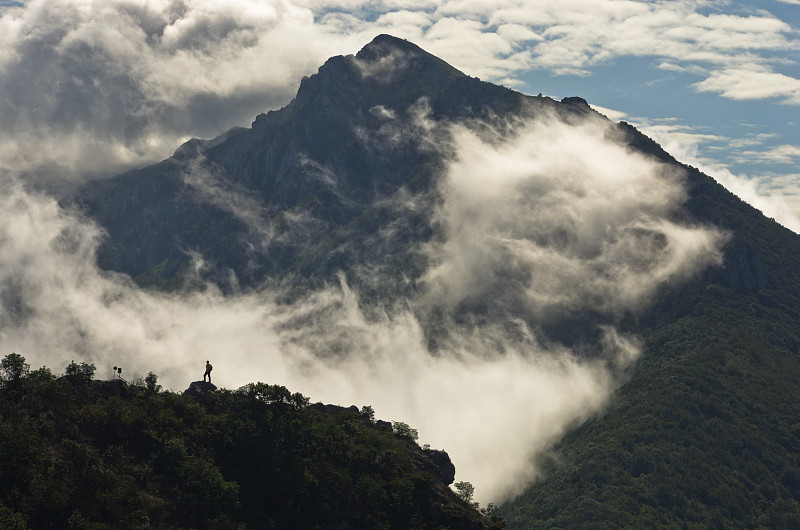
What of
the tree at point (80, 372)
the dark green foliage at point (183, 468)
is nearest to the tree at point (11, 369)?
the dark green foliage at point (183, 468)

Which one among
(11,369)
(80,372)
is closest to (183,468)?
(80,372)

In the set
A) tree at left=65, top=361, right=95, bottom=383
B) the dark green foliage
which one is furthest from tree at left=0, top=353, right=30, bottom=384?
tree at left=65, top=361, right=95, bottom=383

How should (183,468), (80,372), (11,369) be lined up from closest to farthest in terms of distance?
(183,468) → (11,369) → (80,372)

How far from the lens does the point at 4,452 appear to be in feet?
453

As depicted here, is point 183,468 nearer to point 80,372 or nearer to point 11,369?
point 80,372

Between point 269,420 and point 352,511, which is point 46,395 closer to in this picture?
point 269,420

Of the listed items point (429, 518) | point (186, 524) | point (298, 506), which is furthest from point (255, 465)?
point (429, 518)

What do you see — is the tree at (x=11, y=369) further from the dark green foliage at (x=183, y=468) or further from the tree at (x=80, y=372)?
the tree at (x=80, y=372)

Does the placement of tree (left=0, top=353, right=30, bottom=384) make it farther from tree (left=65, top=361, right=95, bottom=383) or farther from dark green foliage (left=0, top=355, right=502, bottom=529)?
A: tree (left=65, top=361, right=95, bottom=383)

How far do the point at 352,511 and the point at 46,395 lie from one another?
7603 centimetres

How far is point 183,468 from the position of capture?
535 ft

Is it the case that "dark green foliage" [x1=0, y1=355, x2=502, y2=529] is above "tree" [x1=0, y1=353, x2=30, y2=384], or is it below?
below

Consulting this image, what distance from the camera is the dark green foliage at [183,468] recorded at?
141 metres

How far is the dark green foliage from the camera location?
141375 mm
